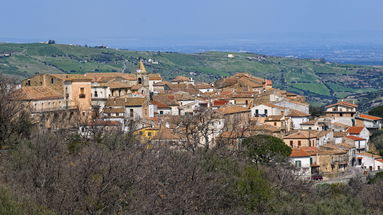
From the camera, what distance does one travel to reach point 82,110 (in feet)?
→ 186

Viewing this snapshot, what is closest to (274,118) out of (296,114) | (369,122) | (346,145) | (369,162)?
Answer: (296,114)

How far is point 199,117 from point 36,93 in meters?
11.2

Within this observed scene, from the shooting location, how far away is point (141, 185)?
1126 inches

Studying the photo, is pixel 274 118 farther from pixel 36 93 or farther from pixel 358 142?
pixel 36 93

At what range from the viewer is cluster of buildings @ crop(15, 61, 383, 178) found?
50.6 meters

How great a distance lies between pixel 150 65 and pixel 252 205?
160986mm

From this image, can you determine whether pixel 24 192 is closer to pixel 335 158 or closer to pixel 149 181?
pixel 149 181

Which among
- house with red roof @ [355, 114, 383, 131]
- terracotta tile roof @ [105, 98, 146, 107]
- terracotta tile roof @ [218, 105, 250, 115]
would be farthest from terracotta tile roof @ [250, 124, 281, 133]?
house with red roof @ [355, 114, 383, 131]

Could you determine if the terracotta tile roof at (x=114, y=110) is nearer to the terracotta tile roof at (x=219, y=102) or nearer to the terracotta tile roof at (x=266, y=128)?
the terracotta tile roof at (x=266, y=128)

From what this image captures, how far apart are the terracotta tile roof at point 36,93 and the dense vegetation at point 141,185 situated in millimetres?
11776

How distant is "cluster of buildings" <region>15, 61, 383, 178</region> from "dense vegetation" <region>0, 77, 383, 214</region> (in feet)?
26.1

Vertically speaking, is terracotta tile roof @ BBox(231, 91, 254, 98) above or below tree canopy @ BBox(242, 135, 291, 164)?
above

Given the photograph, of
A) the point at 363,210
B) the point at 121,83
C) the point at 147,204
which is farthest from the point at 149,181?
the point at 121,83

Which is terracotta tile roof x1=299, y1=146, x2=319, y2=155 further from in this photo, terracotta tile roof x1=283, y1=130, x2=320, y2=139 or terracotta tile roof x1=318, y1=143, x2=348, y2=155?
terracotta tile roof x1=283, y1=130, x2=320, y2=139
